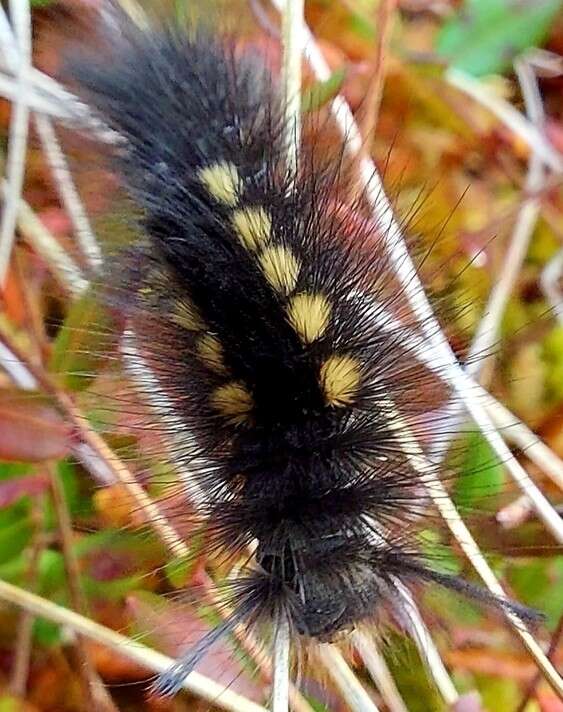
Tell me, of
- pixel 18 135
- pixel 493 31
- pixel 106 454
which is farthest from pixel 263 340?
pixel 493 31

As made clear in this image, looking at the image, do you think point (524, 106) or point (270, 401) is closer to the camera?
point (270, 401)

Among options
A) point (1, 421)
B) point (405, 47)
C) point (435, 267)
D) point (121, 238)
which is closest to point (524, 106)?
point (405, 47)

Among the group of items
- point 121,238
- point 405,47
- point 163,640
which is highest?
point 405,47

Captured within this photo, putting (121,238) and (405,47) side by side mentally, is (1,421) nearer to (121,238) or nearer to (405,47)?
(121,238)

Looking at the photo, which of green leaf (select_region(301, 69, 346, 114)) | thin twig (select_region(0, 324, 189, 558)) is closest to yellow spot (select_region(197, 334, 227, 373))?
thin twig (select_region(0, 324, 189, 558))

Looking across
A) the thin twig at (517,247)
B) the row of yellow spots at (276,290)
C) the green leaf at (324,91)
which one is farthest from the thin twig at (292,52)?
the thin twig at (517,247)

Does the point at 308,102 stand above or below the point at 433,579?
above

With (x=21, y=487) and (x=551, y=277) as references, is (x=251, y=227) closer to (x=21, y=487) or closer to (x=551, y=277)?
(x=21, y=487)
